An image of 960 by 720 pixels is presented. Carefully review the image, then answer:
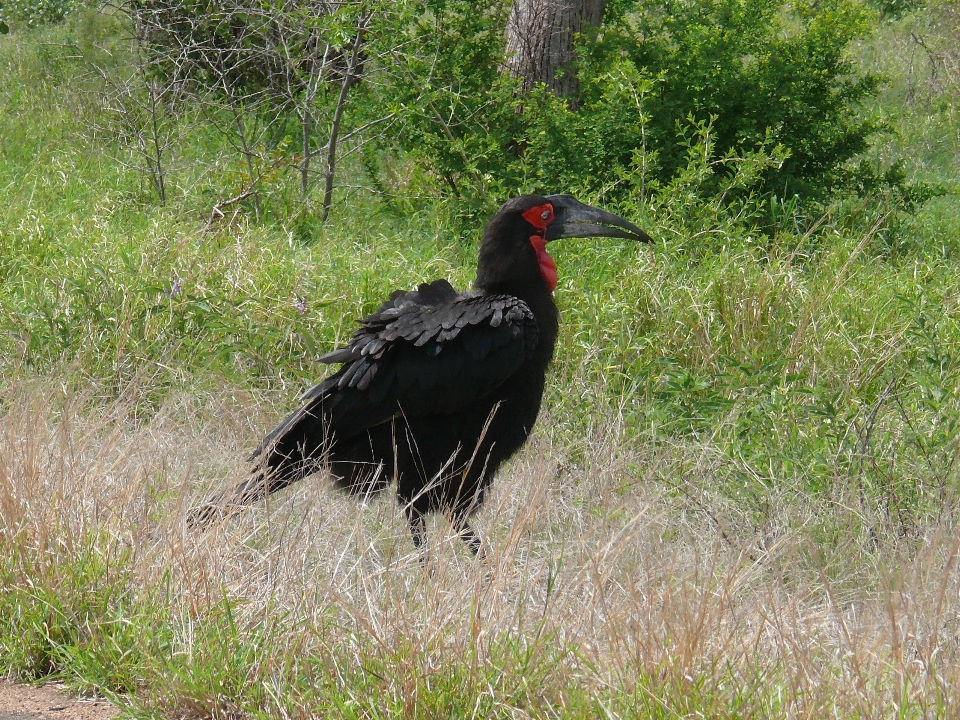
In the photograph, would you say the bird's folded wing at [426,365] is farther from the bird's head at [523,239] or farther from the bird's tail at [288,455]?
the bird's head at [523,239]

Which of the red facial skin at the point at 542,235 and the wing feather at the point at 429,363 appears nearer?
the wing feather at the point at 429,363

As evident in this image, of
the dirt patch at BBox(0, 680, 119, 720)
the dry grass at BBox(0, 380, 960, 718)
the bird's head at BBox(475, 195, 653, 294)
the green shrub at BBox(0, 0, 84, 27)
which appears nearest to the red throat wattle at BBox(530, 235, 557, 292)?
the bird's head at BBox(475, 195, 653, 294)

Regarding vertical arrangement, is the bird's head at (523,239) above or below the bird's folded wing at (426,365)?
above

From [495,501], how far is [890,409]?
68.0 inches

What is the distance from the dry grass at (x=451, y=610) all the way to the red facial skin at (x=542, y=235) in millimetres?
836

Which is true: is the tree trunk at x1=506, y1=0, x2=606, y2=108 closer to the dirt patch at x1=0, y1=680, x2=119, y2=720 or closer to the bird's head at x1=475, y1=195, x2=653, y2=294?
the bird's head at x1=475, y1=195, x2=653, y2=294

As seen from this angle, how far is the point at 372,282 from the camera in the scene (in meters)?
5.66

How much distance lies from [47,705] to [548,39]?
5.92 m

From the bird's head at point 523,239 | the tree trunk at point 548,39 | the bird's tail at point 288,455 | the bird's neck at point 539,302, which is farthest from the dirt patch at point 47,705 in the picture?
the tree trunk at point 548,39

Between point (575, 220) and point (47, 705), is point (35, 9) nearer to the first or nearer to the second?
point (575, 220)

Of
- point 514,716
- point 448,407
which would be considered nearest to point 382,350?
point 448,407

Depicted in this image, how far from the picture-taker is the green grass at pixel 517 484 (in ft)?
8.20

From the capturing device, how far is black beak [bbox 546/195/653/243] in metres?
4.09

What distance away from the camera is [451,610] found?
265 centimetres
